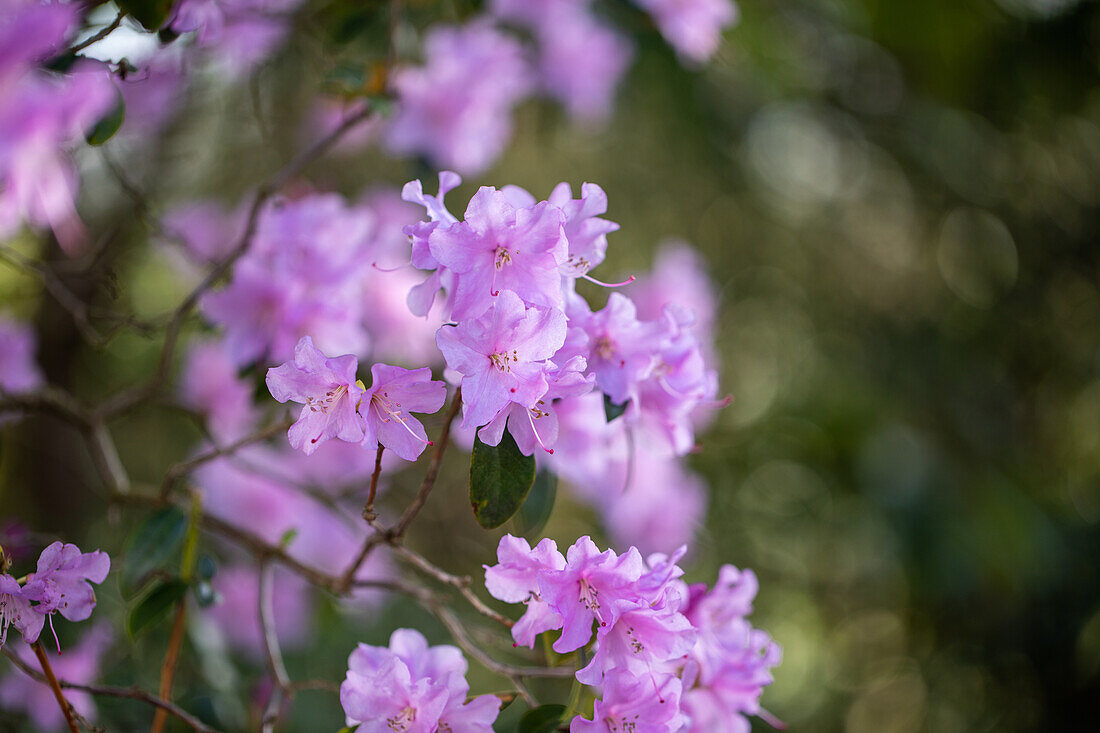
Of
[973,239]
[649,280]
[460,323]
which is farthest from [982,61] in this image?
[460,323]

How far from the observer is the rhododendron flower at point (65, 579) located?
1.82 feet

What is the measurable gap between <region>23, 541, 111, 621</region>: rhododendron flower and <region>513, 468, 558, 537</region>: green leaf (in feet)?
1.11

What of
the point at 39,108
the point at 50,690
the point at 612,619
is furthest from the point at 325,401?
the point at 50,690

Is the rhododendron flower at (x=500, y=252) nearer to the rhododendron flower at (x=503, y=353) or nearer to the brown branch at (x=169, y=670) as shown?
the rhododendron flower at (x=503, y=353)

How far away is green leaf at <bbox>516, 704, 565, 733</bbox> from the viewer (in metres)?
0.61

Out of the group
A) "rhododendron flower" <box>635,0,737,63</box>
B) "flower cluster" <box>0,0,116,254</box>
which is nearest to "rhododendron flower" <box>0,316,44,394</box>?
"flower cluster" <box>0,0,116,254</box>

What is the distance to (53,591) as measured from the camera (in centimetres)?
56

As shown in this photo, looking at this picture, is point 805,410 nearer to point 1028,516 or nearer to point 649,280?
point 1028,516

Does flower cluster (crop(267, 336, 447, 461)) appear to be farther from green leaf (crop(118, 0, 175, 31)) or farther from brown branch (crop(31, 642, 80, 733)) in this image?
green leaf (crop(118, 0, 175, 31))

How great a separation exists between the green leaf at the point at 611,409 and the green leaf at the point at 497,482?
7cm

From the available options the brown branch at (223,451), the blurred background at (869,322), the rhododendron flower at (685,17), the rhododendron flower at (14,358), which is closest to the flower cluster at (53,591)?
the brown branch at (223,451)

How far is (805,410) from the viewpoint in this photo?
7.20ft

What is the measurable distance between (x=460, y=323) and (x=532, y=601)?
0.21 m

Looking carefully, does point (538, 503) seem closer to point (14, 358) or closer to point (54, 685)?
point (54, 685)
